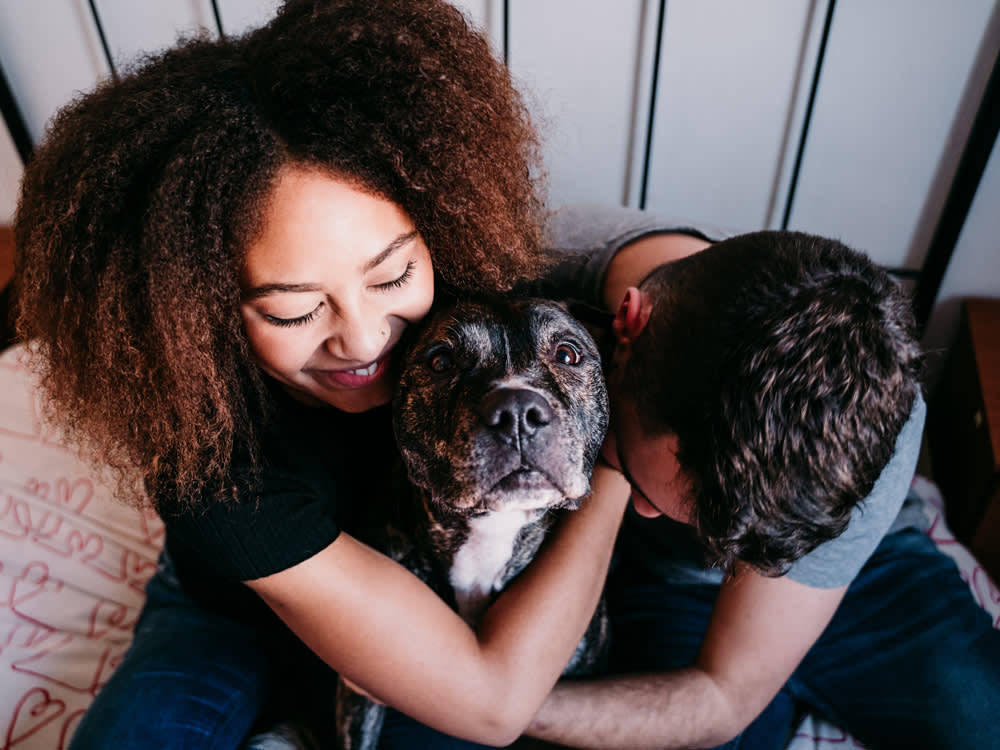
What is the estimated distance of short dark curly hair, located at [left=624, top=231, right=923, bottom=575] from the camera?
84 centimetres

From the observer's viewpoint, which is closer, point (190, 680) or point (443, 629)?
point (443, 629)

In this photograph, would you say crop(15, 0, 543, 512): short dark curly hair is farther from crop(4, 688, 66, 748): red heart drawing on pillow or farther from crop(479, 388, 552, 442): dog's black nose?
crop(4, 688, 66, 748): red heart drawing on pillow

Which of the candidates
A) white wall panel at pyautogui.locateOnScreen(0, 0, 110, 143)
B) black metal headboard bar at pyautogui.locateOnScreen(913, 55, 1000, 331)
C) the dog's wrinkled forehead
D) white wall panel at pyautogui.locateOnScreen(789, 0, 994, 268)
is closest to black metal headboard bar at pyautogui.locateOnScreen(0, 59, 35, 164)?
white wall panel at pyautogui.locateOnScreen(0, 0, 110, 143)

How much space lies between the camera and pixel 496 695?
3.76 feet

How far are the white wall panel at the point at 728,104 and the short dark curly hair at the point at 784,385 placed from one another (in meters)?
1.04

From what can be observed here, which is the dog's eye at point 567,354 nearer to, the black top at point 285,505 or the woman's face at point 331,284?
the woman's face at point 331,284

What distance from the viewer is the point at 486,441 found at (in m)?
0.93

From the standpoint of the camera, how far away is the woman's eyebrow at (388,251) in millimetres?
958

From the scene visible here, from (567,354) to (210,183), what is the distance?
587mm

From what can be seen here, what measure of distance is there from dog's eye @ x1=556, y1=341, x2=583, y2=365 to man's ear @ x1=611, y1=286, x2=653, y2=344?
9cm

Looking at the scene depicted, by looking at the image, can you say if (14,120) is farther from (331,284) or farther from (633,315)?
(633,315)

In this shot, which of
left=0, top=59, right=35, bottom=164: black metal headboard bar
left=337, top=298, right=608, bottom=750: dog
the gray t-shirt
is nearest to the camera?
left=337, top=298, right=608, bottom=750: dog

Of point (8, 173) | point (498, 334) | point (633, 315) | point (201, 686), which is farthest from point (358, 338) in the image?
point (8, 173)

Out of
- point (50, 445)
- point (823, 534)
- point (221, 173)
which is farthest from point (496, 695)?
point (50, 445)
